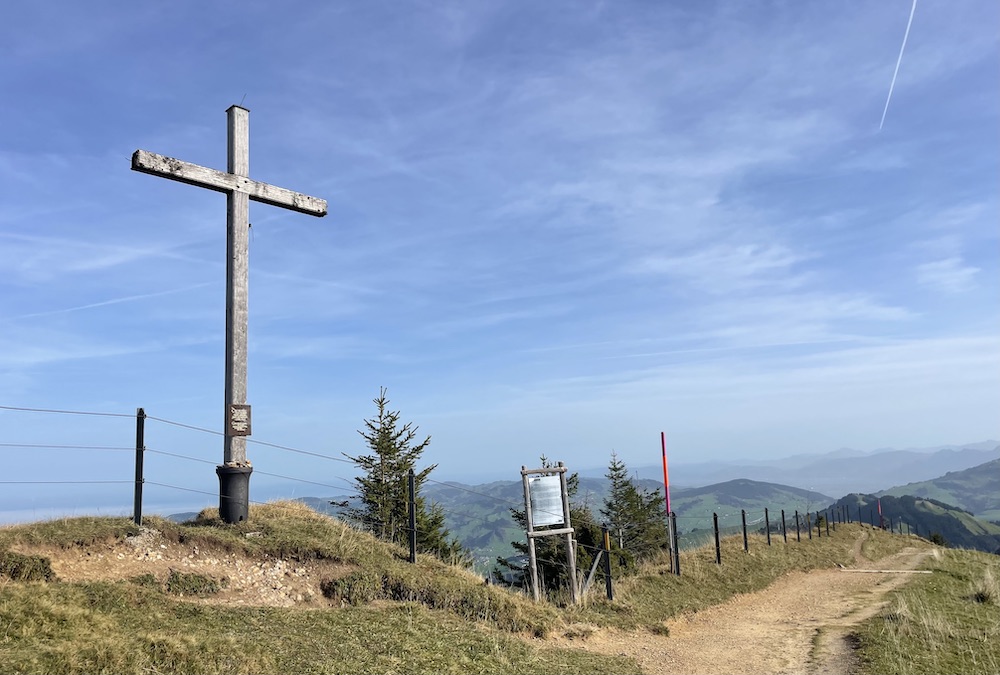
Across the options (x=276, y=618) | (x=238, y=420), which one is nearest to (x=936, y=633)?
(x=276, y=618)

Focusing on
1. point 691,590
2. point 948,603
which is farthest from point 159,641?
point 948,603

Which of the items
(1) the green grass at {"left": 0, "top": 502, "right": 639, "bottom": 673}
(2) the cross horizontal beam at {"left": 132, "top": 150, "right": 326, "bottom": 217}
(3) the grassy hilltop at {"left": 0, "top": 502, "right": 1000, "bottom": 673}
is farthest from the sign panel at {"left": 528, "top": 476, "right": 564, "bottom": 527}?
(2) the cross horizontal beam at {"left": 132, "top": 150, "right": 326, "bottom": 217}

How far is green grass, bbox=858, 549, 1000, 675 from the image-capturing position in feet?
33.3

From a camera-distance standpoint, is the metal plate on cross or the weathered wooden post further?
the weathered wooden post

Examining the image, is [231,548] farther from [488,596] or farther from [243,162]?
[243,162]

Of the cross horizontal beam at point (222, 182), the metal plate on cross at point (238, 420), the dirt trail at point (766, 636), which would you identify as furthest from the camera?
the metal plate on cross at point (238, 420)

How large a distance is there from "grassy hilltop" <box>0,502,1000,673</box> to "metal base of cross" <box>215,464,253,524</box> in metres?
0.23

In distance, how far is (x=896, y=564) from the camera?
25.5 meters

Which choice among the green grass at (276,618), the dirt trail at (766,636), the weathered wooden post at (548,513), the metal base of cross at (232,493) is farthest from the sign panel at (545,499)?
the metal base of cross at (232,493)

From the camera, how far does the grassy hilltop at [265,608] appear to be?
6.84 metres

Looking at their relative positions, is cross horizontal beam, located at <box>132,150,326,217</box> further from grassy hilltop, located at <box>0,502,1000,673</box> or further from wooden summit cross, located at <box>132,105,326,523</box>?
grassy hilltop, located at <box>0,502,1000,673</box>

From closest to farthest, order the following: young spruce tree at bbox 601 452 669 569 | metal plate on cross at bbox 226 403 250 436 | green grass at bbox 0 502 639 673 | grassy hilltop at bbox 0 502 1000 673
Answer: green grass at bbox 0 502 639 673 → grassy hilltop at bbox 0 502 1000 673 → metal plate on cross at bbox 226 403 250 436 → young spruce tree at bbox 601 452 669 569

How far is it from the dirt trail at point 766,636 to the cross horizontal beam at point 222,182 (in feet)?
34.2

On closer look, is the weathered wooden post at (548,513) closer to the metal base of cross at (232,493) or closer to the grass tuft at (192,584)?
the metal base of cross at (232,493)
